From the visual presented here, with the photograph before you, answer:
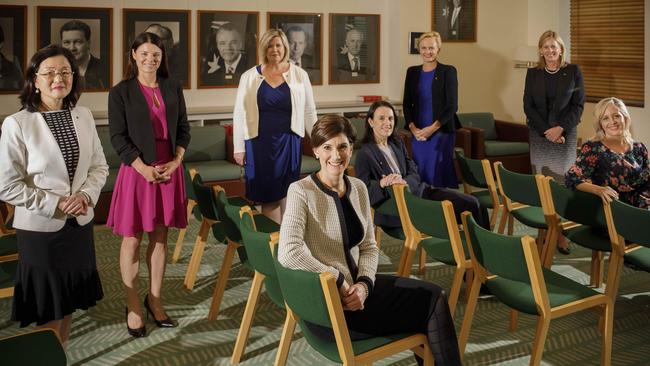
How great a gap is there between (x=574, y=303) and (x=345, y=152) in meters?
1.36

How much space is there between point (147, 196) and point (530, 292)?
221 centimetres

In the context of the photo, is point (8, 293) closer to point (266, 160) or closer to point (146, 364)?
point (146, 364)

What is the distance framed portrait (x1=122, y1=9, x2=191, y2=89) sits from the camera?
28.5 ft

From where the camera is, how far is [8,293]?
13.6 feet

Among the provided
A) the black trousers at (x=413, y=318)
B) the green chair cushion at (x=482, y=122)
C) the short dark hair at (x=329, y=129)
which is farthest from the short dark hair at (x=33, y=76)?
the green chair cushion at (x=482, y=122)

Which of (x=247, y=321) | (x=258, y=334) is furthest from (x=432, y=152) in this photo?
(x=247, y=321)

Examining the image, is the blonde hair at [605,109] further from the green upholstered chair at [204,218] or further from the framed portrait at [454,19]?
the framed portrait at [454,19]

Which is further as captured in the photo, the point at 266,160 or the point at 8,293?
the point at 266,160

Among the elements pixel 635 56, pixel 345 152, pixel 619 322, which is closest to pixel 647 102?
pixel 635 56

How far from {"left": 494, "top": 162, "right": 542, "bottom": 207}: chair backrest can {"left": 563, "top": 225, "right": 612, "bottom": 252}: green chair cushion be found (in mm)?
281

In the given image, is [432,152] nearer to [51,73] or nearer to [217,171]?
[217,171]

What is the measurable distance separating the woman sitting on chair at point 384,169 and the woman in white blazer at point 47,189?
7.13 feet

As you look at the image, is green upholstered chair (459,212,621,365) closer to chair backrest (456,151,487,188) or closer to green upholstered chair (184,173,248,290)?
green upholstered chair (184,173,248,290)

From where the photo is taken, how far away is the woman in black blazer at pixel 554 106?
6.50 m
